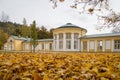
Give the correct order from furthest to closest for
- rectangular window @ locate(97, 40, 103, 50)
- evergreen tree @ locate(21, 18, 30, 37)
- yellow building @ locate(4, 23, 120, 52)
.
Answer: evergreen tree @ locate(21, 18, 30, 37), rectangular window @ locate(97, 40, 103, 50), yellow building @ locate(4, 23, 120, 52)

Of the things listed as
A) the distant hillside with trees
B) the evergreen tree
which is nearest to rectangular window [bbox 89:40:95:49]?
the distant hillside with trees

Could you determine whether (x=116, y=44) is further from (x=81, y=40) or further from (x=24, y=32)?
(x=24, y=32)

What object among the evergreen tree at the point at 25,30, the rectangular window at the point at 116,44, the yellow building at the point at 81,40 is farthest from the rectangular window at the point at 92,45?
the evergreen tree at the point at 25,30

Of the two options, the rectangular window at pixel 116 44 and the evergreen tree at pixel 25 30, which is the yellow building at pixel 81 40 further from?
the evergreen tree at pixel 25 30

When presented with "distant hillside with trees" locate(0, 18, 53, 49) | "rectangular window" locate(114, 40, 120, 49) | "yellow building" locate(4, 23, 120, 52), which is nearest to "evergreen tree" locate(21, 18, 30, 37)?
"distant hillside with trees" locate(0, 18, 53, 49)

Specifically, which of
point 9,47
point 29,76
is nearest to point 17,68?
point 29,76

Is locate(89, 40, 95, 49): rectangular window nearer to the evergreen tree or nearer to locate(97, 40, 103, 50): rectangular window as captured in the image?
locate(97, 40, 103, 50): rectangular window

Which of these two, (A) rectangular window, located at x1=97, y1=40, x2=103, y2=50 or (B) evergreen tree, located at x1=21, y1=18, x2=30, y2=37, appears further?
(B) evergreen tree, located at x1=21, y1=18, x2=30, y2=37

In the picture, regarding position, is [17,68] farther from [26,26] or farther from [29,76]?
[26,26]

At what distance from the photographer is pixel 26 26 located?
221ft

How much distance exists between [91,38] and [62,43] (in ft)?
22.0

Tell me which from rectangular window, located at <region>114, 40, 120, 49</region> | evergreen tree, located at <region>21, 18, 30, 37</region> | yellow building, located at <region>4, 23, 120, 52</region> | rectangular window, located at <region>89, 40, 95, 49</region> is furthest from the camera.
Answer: evergreen tree, located at <region>21, 18, 30, 37</region>

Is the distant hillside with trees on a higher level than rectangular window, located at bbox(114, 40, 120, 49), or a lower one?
higher

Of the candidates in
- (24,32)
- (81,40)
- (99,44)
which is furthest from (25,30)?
(99,44)
